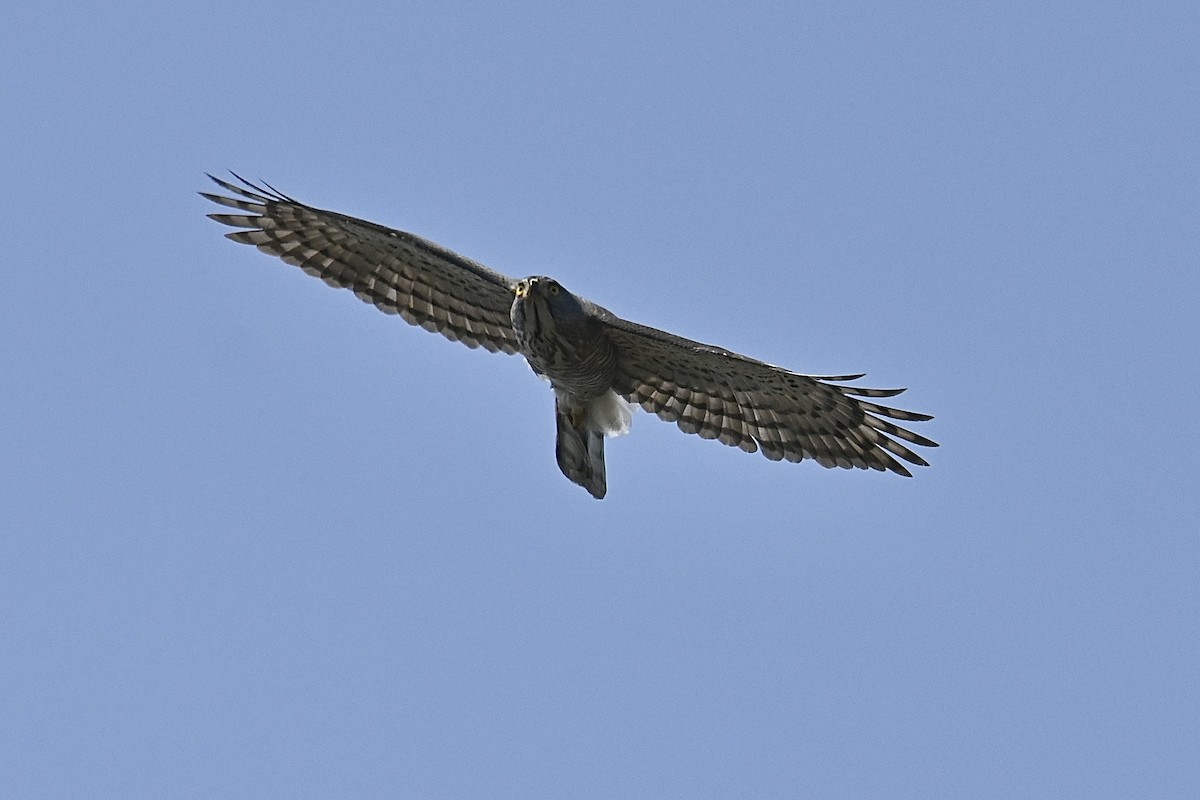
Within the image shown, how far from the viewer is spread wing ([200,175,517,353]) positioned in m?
16.8

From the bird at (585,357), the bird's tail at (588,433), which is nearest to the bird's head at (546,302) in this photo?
the bird at (585,357)

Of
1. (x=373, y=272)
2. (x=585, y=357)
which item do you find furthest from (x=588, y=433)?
(x=373, y=272)

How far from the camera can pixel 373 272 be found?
1698cm

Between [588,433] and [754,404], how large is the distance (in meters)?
1.58

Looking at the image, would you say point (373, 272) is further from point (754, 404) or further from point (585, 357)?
point (754, 404)

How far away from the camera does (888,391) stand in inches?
591

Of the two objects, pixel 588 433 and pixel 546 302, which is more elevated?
pixel 546 302

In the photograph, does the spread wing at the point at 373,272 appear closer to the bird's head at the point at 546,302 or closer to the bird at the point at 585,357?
the bird at the point at 585,357

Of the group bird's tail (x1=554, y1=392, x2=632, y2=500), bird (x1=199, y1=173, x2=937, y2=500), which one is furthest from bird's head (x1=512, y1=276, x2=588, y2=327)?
bird's tail (x1=554, y1=392, x2=632, y2=500)

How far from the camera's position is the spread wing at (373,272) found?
55.2 feet

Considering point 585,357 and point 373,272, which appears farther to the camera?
point 373,272

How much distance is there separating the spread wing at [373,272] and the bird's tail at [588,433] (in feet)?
3.28

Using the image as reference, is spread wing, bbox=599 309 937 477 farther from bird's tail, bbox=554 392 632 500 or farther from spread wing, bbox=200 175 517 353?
spread wing, bbox=200 175 517 353

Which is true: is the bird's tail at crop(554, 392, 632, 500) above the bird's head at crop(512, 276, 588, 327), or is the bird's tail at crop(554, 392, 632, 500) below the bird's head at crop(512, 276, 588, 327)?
below
